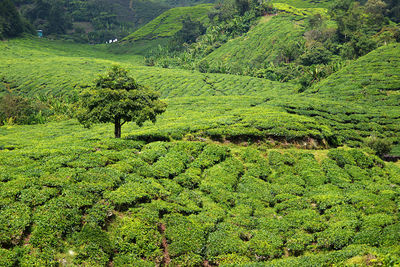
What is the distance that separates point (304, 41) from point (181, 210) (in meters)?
114

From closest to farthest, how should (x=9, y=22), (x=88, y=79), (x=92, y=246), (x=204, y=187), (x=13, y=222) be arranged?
1. (x=13, y=222)
2. (x=92, y=246)
3. (x=204, y=187)
4. (x=88, y=79)
5. (x=9, y=22)

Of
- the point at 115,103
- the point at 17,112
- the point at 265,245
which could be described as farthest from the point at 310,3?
the point at 265,245

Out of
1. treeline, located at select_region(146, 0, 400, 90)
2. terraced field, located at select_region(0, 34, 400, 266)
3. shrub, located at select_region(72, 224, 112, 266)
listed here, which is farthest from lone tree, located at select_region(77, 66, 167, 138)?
treeline, located at select_region(146, 0, 400, 90)

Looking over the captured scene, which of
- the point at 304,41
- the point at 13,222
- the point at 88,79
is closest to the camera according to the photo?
the point at 13,222

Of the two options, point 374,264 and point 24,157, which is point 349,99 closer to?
point 374,264

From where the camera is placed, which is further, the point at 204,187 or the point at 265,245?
the point at 204,187

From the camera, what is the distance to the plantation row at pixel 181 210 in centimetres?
1833

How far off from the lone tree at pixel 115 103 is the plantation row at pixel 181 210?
9.09ft

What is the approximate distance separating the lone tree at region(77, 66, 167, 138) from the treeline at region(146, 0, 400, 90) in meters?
67.7

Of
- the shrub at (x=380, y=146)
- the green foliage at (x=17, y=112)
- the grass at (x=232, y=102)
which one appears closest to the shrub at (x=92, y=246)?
the grass at (x=232, y=102)

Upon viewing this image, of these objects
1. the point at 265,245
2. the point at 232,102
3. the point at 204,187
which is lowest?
the point at 232,102

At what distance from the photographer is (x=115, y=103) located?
31.6 m

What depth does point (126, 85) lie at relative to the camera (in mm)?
33719

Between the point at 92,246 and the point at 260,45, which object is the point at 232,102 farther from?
the point at 260,45
